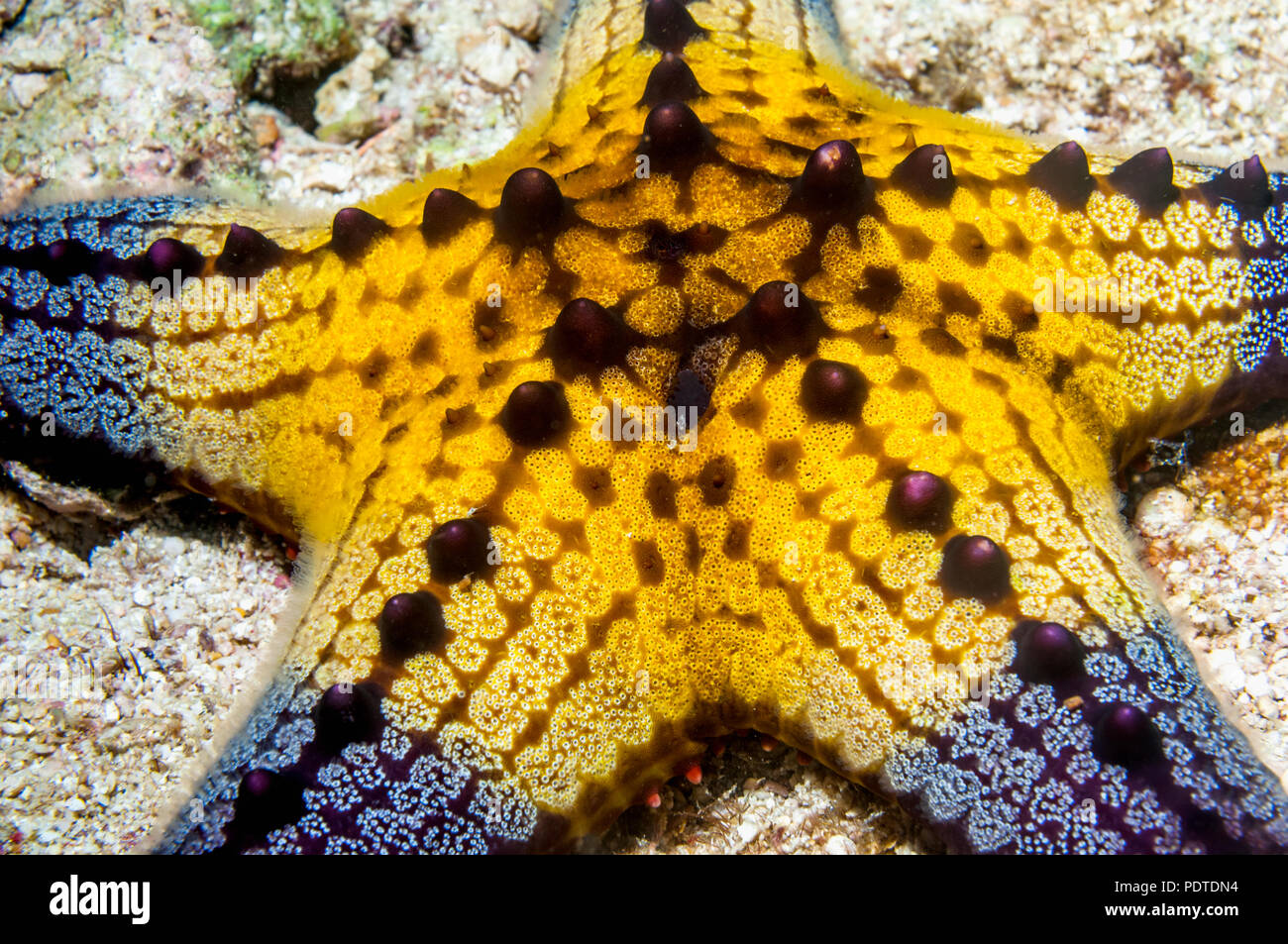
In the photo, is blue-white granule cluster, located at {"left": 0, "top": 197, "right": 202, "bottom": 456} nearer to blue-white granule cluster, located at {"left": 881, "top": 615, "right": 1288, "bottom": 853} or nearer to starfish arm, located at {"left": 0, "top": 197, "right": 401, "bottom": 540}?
starfish arm, located at {"left": 0, "top": 197, "right": 401, "bottom": 540}

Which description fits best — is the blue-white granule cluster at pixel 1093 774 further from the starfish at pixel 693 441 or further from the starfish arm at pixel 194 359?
the starfish arm at pixel 194 359

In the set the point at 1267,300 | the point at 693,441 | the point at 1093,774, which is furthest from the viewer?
the point at 1267,300

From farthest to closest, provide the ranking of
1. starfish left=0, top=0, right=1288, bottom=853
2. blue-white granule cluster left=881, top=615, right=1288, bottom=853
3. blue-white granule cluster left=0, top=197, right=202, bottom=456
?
blue-white granule cluster left=0, top=197, right=202, bottom=456
starfish left=0, top=0, right=1288, bottom=853
blue-white granule cluster left=881, top=615, right=1288, bottom=853

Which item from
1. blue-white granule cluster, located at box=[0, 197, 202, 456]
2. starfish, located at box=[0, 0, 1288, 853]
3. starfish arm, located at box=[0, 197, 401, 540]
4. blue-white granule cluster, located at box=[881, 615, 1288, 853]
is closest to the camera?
blue-white granule cluster, located at box=[881, 615, 1288, 853]

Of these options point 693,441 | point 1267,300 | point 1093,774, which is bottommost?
point 1093,774

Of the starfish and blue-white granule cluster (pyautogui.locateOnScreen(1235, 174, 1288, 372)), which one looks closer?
the starfish

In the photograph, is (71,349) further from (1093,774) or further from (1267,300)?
(1267,300)

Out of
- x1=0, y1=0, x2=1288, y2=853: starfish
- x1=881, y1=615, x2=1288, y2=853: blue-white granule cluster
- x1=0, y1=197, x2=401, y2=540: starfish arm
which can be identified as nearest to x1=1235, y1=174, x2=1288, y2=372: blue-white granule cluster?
x1=0, y1=0, x2=1288, y2=853: starfish

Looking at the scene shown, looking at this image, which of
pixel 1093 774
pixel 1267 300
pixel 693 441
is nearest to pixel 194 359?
pixel 693 441
